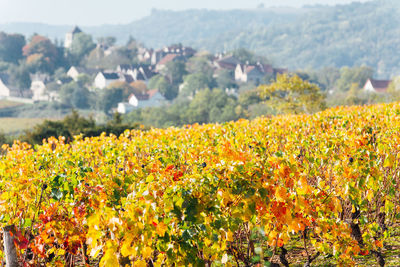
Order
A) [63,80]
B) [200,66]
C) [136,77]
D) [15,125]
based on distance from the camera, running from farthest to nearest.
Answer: [200,66] → [136,77] → [63,80] → [15,125]

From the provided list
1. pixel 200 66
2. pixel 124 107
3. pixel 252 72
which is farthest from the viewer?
pixel 252 72

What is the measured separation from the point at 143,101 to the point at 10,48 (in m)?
65.1

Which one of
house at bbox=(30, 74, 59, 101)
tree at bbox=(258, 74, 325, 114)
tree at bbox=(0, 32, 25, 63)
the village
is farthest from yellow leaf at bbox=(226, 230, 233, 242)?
tree at bbox=(0, 32, 25, 63)

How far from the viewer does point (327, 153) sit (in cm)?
638

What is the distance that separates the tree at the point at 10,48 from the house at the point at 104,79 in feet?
108

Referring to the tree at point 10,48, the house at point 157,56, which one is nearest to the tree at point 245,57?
the house at point 157,56

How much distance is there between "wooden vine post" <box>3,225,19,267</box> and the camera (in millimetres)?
4453

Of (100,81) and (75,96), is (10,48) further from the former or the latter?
(75,96)

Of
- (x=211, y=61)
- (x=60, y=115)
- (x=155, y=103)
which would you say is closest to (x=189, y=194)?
(x=60, y=115)

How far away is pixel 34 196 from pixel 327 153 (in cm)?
423

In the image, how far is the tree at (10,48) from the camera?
15738cm

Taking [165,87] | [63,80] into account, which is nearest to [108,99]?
[165,87]

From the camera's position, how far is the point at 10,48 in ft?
522

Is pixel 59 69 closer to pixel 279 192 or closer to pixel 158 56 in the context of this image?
pixel 158 56
